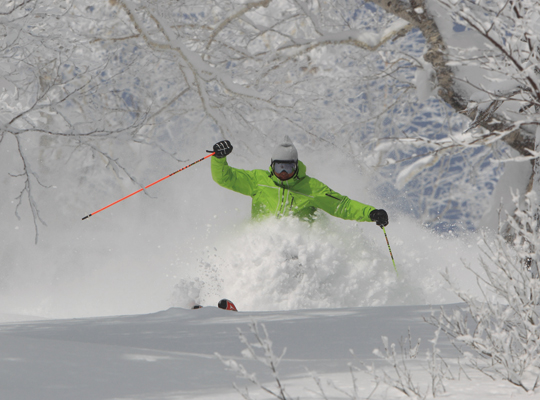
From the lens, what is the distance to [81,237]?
11.3m

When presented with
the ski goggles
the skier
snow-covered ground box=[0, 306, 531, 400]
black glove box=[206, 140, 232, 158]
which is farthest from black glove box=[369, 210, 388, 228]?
black glove box=[206, 140, 232, 158]

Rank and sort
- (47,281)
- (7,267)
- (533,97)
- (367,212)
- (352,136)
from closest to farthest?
(533,97) < (367,212) < (47,281) < (7,267) < (352,136)

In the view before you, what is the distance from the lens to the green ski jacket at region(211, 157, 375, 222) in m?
5.29

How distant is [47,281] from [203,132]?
5436 millimetres

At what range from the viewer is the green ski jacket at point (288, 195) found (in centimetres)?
529

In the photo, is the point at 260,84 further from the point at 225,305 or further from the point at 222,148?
the point at 225,305

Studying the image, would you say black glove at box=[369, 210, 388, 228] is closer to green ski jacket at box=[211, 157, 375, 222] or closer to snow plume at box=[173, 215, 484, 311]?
green ski jacket at box=[211, 157, 375, 222]

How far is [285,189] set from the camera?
5.32 m

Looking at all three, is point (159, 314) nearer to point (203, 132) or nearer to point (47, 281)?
point (47, 281)

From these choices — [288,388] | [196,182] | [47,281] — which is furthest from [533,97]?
[196,182]

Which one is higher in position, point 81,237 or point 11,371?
point 81,237

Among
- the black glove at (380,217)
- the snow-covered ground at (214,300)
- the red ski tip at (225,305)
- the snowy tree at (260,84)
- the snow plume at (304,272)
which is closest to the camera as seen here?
the snow-covered ground at (214,300)

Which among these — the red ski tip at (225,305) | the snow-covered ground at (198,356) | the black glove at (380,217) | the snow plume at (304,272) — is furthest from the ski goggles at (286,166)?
the snow-covered ground at (198,356)

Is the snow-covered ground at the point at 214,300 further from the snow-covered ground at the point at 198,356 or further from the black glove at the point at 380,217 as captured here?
the black glove at the point at 380,217
